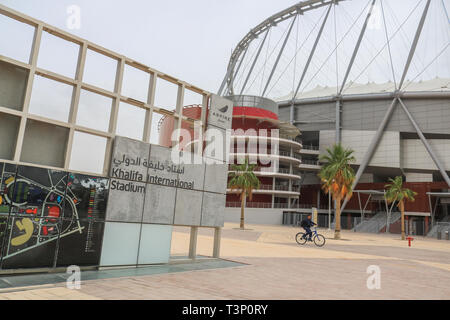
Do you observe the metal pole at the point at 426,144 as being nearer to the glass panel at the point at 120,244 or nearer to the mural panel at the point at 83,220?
the glass panel at the point at 120,244

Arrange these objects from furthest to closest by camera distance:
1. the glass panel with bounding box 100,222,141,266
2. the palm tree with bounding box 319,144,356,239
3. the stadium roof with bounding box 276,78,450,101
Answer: the stadium roof with bounding box 276,78,450,101 → the palm tree with bounding box 319,144,356,239 → the glass panel with bounding box 100,222,141,266

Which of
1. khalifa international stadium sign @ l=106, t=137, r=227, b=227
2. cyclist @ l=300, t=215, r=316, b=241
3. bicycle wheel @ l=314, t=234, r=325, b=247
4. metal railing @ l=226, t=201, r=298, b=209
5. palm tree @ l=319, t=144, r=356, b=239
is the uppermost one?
palm tree @ l=319, t=144, r=356, b=239

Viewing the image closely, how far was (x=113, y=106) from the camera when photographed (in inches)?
422

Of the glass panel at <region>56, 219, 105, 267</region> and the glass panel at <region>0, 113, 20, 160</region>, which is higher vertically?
the glass panel at <region>0, 113, 20, 160</region>

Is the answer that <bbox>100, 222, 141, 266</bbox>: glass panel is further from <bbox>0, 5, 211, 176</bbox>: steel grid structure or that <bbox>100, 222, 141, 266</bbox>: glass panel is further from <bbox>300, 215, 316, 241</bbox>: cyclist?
<bbox>300, 215, 316, 241</bbox>: cyclist

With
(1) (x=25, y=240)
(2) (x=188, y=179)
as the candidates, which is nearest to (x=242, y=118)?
(2) (x=188, y=179)

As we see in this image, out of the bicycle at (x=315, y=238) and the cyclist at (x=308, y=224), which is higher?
the cyclist at (x=308, y=224)

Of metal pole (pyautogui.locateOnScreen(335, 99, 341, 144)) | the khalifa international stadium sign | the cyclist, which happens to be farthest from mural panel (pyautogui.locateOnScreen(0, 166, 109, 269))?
metal pole (pyautogui.locateOnScreen(335, 99, 341, 144))

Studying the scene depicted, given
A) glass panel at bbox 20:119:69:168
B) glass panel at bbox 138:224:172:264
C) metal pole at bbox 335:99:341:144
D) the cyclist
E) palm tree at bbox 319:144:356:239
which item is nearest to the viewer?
glass panel at bbox 20:119:69:168

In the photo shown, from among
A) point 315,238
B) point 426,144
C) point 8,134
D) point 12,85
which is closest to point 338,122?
point 426,144

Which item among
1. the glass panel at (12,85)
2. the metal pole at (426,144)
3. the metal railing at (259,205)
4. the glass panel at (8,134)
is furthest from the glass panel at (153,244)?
the metal pole at (426,144)

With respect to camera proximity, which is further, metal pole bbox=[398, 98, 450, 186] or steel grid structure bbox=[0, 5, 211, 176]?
metal pole bbox=[398, 98, 450, 186]

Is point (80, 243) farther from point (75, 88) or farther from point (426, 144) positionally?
point (426, 144)
